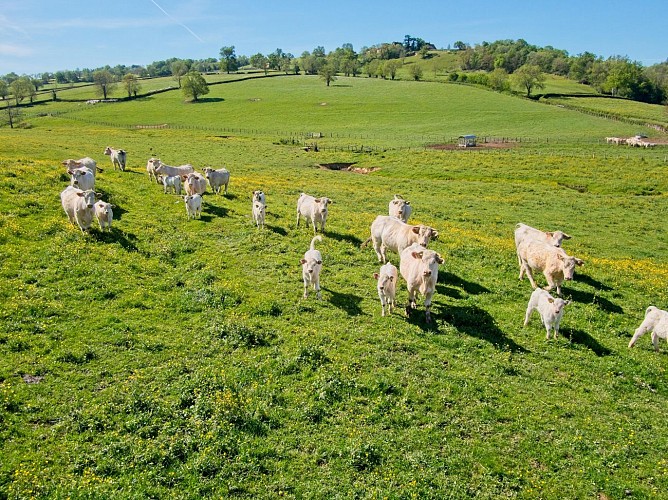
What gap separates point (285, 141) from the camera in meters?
75.6

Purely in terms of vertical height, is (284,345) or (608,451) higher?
(284,345)

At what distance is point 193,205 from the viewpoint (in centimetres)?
2444

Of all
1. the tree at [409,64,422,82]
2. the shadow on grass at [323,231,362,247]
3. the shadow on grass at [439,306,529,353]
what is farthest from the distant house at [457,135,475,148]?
the tree at [409,64,422,82]

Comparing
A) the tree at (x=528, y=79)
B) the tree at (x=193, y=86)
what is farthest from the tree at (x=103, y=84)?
the tree at (x=528, y=79)

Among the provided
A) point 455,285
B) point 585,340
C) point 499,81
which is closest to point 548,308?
point 585,340

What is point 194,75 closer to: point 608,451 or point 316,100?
point 316,100

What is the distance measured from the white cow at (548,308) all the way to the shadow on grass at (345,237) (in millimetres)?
9323

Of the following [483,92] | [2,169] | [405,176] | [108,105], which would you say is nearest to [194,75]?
[108,105]

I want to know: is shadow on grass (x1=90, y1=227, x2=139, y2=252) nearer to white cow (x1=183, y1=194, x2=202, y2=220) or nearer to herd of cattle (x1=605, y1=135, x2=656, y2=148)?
white cow (x1=183, y1=194, x2=202, y2=220)

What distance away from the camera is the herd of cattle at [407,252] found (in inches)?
582

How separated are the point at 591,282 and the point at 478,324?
791cm

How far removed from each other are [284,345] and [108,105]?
135 m

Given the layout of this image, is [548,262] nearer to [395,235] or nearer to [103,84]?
[395,235]

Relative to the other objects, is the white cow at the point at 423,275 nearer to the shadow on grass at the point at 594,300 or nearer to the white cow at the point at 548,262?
the white cow at the point at 548,262
